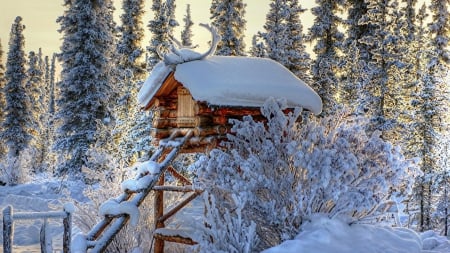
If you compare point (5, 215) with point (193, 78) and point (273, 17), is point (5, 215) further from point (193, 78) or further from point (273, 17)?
point (273, 17)

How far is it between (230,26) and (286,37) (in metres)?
3.94

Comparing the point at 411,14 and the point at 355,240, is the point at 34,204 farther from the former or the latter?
the point at 411,14

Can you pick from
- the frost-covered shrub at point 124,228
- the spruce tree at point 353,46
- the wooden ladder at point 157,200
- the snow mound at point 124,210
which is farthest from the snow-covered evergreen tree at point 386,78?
the snow mound at point 124,210

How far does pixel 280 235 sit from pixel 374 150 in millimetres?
2168

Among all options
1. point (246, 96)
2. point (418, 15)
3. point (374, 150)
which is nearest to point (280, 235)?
point (374, 150)

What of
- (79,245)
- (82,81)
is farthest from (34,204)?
(79,245)

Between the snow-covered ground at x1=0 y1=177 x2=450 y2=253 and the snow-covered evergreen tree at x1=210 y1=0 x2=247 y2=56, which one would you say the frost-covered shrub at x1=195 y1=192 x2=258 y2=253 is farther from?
the snow-covered evergreen tree at x1=210 y1=0 x2=247 y2=56

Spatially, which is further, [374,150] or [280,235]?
[374,150]

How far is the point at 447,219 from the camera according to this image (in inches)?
592

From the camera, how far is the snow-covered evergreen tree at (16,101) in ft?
105

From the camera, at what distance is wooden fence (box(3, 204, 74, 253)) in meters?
7.20

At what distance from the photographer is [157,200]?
10.7 metres

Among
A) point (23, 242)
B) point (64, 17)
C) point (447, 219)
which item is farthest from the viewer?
point (64, 17)

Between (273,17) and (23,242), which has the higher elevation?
(273,17)
